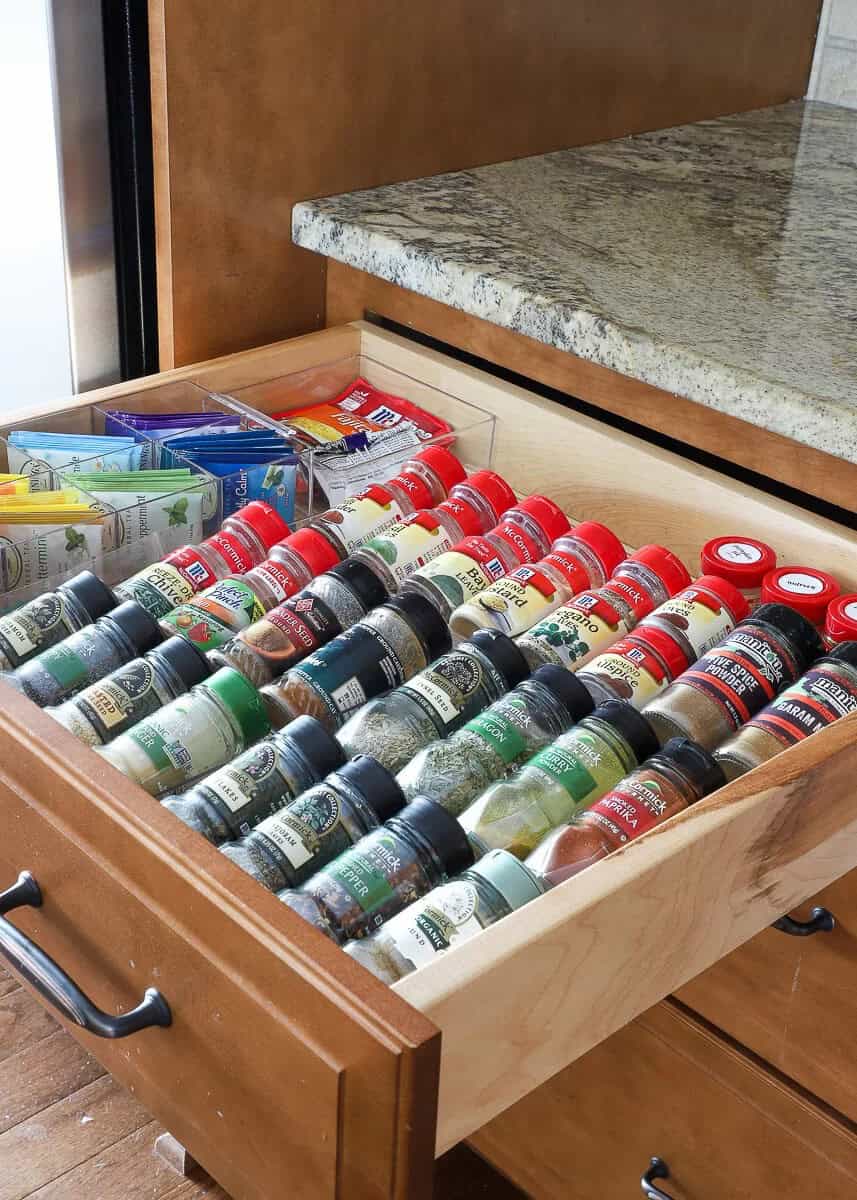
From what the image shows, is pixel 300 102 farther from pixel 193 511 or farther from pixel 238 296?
pixel 193 511

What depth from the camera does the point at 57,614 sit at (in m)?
0.90

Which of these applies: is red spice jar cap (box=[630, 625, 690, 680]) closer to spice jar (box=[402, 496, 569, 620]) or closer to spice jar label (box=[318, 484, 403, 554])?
spice jar (box=[402, 496, 569, 620])

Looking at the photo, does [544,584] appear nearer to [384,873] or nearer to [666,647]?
[666,647]

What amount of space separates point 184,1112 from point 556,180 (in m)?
1.04

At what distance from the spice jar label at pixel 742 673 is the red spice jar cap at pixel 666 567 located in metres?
0.10

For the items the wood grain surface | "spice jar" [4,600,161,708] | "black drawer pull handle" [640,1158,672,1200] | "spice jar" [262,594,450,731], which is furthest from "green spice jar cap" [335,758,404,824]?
the wood grain surface

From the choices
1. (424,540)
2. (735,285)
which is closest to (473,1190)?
(424,540)

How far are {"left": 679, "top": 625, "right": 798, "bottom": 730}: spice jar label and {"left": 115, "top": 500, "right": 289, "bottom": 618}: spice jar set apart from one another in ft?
1.15

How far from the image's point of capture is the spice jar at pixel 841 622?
92cm

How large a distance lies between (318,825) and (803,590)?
441 mm

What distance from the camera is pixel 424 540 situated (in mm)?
1032

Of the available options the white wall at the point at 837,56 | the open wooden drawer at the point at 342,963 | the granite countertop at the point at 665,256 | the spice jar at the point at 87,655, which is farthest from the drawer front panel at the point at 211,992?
the white wall at the point at 837,56

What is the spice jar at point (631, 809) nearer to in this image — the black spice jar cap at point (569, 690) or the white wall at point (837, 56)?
the black spice jar cap at point (569, 690)

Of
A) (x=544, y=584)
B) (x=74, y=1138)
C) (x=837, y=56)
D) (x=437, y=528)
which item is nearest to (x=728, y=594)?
(x=544, y=584)
